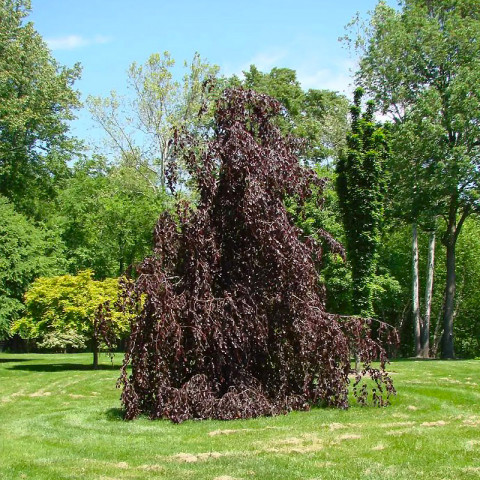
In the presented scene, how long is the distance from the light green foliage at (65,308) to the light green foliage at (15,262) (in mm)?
1327

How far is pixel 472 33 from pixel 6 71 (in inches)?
712

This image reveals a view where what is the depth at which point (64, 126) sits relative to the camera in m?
28.6

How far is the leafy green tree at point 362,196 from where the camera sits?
1791cm

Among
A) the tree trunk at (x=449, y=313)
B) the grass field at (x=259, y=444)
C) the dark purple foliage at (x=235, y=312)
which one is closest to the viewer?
the grass field at (x=259, y=444)

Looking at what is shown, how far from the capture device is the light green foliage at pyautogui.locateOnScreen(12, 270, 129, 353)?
19.5m

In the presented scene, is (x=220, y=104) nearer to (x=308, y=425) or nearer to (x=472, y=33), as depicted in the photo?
(x=308, y=425)

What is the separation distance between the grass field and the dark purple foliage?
1.73 feet

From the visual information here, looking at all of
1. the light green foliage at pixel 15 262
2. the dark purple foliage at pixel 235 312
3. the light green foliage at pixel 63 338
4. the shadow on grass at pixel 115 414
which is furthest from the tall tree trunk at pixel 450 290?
the shadow on grass at pixel 115 414

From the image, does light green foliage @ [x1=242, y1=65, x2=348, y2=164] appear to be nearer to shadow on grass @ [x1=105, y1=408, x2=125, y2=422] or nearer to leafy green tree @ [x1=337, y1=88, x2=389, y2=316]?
leafy green tree @ [x1=337, y1=88, x2=389, y2=316]

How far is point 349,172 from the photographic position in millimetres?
18328

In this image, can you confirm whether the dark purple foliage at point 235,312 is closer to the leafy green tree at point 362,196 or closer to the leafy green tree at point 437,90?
the leafy green tree at point 362,196

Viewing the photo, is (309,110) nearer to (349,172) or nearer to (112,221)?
(112,221)

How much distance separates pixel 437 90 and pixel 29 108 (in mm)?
16548

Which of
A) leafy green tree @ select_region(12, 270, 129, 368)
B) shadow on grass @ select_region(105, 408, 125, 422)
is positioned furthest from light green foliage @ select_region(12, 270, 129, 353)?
shadow on grass @ select_region(105, 408, 125, 422)
